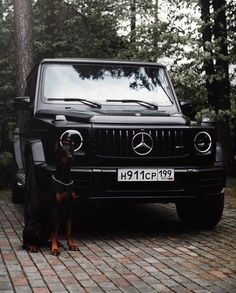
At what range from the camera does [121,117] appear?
5.82 m

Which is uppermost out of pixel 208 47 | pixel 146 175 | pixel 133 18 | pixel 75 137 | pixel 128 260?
pixel 133 18

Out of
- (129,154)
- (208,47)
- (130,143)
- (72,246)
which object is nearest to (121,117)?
(130,143)

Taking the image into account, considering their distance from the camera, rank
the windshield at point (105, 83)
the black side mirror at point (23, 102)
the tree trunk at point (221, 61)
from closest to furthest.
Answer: the windshield at point (105, 83)
the black side mirror at point (23, 102)
the tree trunk at point (221, 61)

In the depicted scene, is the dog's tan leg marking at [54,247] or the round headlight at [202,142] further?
the round headlight at [202,142]

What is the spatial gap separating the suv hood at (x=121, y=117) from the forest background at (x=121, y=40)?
5.18 m

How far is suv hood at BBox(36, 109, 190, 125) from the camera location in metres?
5.75

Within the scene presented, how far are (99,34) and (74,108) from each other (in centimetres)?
784

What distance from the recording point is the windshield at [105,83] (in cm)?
682

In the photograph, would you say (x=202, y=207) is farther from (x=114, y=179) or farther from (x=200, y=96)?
(x=200, y=96)

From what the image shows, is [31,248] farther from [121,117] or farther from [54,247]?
[121,117]

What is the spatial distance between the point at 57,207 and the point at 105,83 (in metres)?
2.32

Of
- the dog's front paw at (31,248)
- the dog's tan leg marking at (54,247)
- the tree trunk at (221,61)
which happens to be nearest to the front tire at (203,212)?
the dog's tan leg marking at (54,247)

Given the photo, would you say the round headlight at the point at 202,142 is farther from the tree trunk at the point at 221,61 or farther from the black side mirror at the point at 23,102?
the tree trunk at the point at 221,61

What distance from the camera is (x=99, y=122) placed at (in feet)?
18.7
